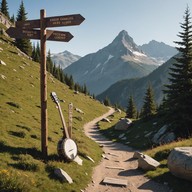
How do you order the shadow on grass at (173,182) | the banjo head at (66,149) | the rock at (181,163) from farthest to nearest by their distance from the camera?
the banjo head at (66,149) → the rock at (181,163) → the shadow on grass at (173,182)

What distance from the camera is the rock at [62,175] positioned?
14.9 metres

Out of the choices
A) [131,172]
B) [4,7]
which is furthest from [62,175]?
[4,7]

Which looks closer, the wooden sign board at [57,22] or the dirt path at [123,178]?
the wooden sign board at [57,22]

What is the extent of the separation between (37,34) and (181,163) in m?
11.6

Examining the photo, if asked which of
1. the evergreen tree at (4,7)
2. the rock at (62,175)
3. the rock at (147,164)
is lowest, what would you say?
the rock at (147,164)

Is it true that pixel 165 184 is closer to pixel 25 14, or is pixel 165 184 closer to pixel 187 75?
pixel 187 75

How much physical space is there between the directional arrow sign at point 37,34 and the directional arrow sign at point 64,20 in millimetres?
468

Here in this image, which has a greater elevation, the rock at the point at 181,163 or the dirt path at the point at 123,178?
the rock at the point at 181,163

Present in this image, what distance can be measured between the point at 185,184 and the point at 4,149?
1077cm

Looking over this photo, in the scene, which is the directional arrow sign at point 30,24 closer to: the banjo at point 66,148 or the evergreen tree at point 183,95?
the banjo at point 66,148

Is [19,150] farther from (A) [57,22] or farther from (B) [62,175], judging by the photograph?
(A) [57,22]

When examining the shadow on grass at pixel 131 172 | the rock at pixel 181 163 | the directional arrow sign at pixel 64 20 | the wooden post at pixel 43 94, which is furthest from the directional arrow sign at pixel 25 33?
the rock at pixel 181 163

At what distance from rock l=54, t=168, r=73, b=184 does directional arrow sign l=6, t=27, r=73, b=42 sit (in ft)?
24.7

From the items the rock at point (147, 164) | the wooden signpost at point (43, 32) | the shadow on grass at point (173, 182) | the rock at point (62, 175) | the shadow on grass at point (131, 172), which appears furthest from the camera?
the rock at point (147, 164)
